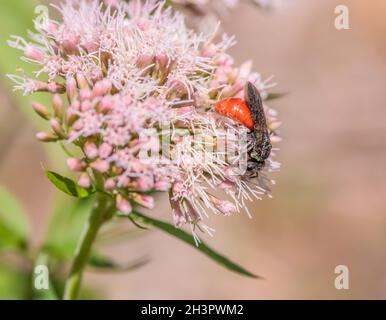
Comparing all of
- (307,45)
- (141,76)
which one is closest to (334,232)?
(307,45)

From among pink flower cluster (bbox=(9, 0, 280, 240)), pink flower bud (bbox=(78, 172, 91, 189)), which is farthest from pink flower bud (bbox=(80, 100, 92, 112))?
pink flower bud (bbox=(78, 172, 91, 189))

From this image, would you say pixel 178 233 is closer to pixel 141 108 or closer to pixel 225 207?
pixel 225 207

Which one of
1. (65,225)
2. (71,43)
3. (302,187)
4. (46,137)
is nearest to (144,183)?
(46,137)

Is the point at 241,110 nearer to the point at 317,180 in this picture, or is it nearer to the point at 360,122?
the point at 317,180

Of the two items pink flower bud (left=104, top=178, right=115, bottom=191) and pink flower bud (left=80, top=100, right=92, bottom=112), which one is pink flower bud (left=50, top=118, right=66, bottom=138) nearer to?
pink flower bud (left=80, top=100, right=92, bottom=112)

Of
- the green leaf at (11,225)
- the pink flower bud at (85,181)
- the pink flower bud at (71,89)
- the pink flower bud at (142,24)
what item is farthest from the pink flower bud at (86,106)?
the green leaf at (11,225)

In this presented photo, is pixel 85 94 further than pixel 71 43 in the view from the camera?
No
